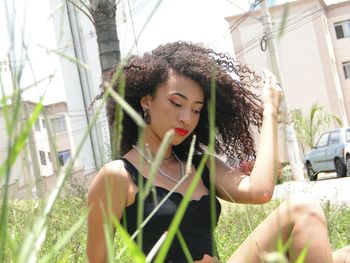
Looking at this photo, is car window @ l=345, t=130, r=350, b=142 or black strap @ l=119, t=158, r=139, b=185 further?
car window @ l=345, t=130, r=350, b=142

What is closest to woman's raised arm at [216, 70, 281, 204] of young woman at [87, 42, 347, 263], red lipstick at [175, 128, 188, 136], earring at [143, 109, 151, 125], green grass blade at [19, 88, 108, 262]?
young woman at [87, 42, 347, 263]

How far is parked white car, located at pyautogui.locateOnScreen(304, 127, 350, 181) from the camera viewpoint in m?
14.1

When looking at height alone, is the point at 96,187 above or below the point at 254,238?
above

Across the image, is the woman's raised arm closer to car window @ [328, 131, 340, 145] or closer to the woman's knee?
the woman's knee

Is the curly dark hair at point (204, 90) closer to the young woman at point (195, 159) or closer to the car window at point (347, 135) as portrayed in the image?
the young woman at point (195, 159)

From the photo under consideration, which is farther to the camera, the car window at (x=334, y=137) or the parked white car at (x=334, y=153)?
the car window at (x=334, y=137)

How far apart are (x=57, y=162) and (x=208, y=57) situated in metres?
1.58

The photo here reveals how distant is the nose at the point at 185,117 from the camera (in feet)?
5.91

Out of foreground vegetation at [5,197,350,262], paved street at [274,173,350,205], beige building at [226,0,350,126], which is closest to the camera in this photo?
paved street at [274,173,350,205]

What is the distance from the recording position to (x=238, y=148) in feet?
7.55

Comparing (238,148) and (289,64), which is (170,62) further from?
(289,64)

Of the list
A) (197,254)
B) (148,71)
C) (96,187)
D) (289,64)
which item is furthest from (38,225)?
(289,64)

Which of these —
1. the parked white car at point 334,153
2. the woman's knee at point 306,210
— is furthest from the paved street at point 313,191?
the parked white car at point 334,153

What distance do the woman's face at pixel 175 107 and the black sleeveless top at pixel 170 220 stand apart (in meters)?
0.14
